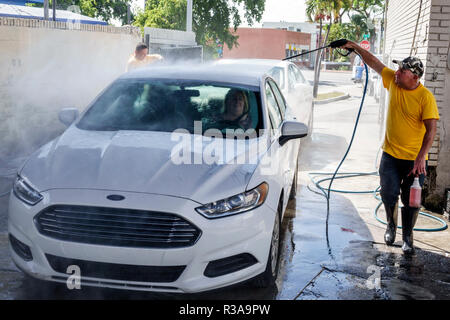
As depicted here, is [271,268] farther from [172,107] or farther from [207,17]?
[207,17]

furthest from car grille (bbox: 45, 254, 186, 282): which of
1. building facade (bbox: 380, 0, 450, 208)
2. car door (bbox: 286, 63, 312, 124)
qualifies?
car door (bbox: 286, 63, 312, 124)

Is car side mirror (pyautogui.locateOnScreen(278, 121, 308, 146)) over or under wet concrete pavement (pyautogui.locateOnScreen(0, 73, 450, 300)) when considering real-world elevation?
over

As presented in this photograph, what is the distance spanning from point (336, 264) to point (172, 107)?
2.00 m

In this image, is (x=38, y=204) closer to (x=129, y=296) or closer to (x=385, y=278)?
(x=129, y=296)

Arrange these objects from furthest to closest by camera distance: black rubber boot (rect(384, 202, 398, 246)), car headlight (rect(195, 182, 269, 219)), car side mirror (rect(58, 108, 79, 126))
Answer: black rubber boot (rect(384, 202, 398, 246)), car side mirror (rect(58, 108, 79, 126)), car headlight (rect(195, 182, 269, 219))

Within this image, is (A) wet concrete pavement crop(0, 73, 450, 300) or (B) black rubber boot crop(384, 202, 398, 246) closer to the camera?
(A) wet concrete pavement crop(0, 73, 450, 300)

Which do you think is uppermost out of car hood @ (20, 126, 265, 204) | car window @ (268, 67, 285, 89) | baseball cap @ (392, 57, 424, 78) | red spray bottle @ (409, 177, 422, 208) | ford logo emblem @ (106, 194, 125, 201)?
baseball cap @ (392, 57, 424, 78)

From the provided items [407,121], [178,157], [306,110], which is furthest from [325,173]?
[178,157]

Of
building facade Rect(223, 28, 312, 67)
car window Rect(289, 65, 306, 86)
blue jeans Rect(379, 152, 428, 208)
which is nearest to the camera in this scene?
blue jeans Rect(379, 152, 428, 208)

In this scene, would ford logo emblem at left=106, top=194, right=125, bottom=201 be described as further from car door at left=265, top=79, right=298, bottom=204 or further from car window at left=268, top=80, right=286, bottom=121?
car window at left=268, top=80, right=286, bottom=121

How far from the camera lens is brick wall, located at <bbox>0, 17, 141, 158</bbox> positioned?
904 cm

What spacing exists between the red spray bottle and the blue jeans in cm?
9

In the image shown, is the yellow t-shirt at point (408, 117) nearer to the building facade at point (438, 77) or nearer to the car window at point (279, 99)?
the car window at point (279, 99)

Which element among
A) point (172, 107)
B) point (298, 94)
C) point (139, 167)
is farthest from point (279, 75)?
point (139, 167)
